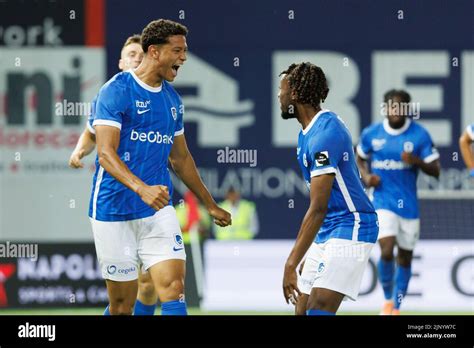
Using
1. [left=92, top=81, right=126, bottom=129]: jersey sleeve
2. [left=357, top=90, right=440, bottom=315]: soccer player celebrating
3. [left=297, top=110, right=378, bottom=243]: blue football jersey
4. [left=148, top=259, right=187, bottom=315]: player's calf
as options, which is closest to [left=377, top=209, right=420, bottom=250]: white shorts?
[left=357, top=90, right=440, bottom=315]: soccer player celebrating

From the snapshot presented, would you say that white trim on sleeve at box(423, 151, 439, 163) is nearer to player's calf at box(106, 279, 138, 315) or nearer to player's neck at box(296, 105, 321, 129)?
player's neck at box(296, 105, 321, 129)

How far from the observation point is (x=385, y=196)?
11.1 m

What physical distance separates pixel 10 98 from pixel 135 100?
20.5ft

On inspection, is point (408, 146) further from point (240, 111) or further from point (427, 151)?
point (240, 111)

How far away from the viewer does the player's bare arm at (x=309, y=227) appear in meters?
6.44

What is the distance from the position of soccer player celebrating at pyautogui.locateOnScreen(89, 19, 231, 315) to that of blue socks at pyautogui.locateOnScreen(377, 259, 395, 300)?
384cm

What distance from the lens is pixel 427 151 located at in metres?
11.0

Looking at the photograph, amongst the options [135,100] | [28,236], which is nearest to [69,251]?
[28,236]

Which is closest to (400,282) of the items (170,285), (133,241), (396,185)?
(396,185)

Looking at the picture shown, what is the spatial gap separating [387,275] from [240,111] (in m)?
3.13

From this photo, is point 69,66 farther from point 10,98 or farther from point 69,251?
point 69,251

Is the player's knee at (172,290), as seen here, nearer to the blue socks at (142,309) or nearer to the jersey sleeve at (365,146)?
the blue socks at (142,309)

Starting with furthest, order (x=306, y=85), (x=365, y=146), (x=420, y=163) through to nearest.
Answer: (x=365, y=146) < (x=420, y=163) < (x=306, y=85)

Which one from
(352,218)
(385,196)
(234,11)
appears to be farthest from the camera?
(234,11)
